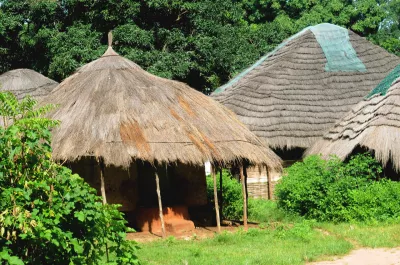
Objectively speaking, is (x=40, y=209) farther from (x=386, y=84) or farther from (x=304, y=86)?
(x=304, y=86)

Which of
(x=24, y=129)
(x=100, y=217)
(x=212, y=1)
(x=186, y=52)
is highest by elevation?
(x=212, y=1)

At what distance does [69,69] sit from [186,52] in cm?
383

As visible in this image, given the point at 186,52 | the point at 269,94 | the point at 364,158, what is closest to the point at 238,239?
the point at 364,158

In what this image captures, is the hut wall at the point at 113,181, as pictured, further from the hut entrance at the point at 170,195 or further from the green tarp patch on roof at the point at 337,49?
the green tarp patch on roof at the point at 337,49

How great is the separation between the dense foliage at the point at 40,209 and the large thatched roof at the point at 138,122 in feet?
18.0

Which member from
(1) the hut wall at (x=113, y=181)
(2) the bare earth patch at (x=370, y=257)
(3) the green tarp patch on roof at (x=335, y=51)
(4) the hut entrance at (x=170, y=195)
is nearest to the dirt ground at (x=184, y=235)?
(4) the hut entrance at (x=170, y=195)

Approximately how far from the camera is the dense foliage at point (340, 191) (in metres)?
12.9

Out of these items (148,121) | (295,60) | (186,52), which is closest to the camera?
(148,121)

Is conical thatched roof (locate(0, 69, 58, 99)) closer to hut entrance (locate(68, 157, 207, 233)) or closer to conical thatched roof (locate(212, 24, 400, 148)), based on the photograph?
conical thatched roof (locate(212, 24, 400, 148))

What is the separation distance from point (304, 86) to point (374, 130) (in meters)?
5.87

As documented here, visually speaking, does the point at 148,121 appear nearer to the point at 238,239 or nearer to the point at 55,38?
the point at 238,239

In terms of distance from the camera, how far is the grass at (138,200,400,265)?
9461 millimetres

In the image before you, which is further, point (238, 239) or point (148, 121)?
point (148, 121)

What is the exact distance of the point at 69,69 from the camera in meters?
21.4
